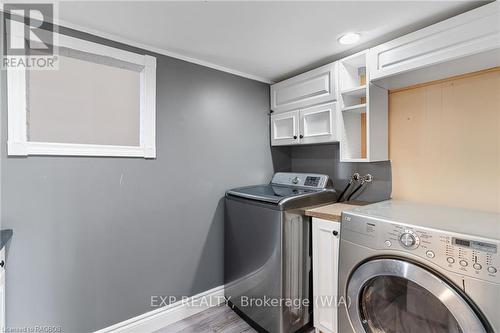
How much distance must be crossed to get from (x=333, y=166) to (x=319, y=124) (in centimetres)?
47

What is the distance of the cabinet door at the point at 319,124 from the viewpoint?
1.95m

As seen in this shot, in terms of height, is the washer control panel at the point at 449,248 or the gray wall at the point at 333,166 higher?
the gray wall at the point at 333,166

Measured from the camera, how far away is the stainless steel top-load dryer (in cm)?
164

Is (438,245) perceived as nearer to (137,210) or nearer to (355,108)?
(355,108)

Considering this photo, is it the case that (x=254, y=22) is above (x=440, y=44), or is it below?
above

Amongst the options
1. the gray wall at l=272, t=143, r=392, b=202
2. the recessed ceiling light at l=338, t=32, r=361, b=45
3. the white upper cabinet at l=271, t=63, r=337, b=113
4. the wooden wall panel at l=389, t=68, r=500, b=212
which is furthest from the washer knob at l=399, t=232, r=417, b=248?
the recessed ceiling light at l=338, t=32, r=361, b=45

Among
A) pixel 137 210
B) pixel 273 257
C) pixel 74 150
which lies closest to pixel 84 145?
pixel 74 150

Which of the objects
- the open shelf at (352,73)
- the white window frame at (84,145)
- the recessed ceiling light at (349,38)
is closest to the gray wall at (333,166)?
the open shelf at (352,73)

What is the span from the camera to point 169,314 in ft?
6.19

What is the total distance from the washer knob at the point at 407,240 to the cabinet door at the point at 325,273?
16.4 inches

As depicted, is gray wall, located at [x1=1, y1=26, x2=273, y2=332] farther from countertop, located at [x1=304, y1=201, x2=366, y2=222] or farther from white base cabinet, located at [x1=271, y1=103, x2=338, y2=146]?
countertop, located at [x1=304, y1=201, x2=366, y2=222]

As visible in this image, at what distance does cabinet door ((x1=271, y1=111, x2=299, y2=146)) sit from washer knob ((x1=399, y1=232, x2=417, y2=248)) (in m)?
1.24

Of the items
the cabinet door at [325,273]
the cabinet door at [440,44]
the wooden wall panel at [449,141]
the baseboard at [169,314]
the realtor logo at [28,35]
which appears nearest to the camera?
the cabinet door at [440,44]

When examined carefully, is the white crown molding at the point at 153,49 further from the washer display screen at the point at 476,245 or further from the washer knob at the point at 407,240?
the washer display screen at the point at 476,245
